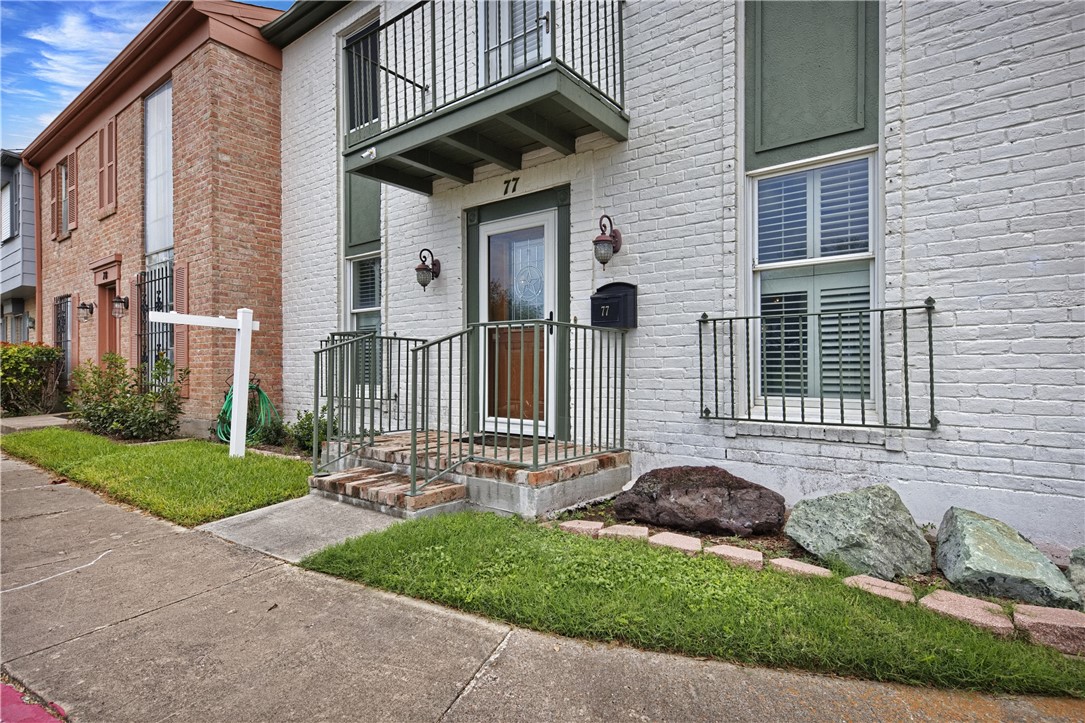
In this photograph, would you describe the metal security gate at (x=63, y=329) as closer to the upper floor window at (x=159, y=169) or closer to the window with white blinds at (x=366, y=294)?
the upper floor window at (x=159, y=169)

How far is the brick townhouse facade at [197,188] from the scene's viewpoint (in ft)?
24.8

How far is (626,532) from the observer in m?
3.47

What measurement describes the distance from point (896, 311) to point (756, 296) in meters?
0.91

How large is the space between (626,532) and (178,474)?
413 cm

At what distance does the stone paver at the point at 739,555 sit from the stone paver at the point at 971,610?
718mm

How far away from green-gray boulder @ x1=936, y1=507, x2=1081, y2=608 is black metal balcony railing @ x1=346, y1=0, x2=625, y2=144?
376 cm

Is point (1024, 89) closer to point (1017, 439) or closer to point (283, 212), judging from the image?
point (1017, 439)

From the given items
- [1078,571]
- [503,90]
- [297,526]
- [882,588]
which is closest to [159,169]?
[503,90]

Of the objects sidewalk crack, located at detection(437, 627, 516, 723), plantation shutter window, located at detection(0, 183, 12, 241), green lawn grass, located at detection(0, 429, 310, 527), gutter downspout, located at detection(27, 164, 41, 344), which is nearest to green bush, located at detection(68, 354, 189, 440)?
green lawn grass, located at detection(0, 429, 310, 527)

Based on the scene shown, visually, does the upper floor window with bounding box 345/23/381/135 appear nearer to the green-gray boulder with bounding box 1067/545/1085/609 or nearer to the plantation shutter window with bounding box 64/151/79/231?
the green-gray boulder with bounding box 1067/545/1085/609

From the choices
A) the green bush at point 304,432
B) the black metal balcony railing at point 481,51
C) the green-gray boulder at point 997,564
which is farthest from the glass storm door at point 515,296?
the green-gray boulder at point 997,564

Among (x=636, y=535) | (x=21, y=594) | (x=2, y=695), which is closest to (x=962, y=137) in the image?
(x=636, y=535)

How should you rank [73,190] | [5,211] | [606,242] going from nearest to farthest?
[606,242], [73,190], [5,211]

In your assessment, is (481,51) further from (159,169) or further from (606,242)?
(159,169)
